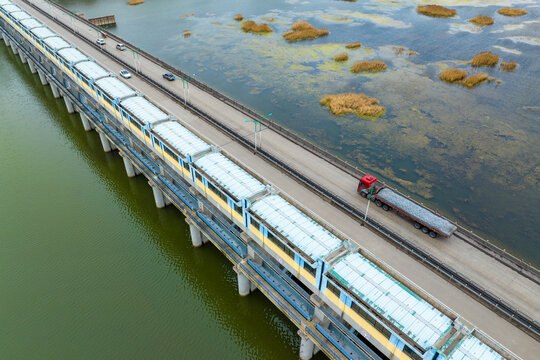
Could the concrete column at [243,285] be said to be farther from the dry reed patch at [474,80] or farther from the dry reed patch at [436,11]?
the dry reed patch at [436,11]

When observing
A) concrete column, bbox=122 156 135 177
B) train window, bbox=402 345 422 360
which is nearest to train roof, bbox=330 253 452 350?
train window, bbox=402 345 422 360

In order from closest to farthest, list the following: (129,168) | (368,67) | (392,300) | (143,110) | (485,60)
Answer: (392,300), (143,110), (129,168), (368,67), (485,60)

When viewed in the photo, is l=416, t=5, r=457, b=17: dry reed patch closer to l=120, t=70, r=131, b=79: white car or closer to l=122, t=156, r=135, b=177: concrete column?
l=120, t=70, r=131, b=79: white car

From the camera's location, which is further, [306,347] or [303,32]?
[303,32]

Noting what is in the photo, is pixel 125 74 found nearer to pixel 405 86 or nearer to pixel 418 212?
pixel 418 212

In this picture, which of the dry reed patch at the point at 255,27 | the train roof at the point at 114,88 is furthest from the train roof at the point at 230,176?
the dry reed patch at the point at 255,27

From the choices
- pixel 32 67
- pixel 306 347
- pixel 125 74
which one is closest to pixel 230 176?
pixel 306 347
